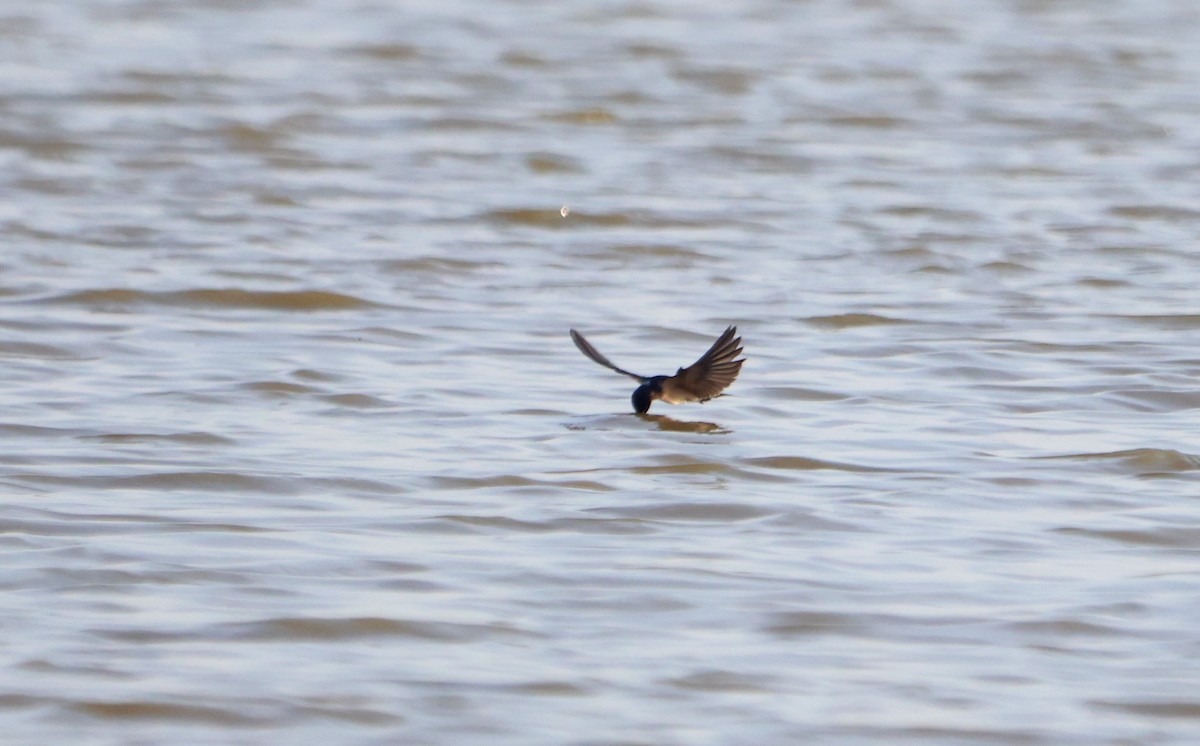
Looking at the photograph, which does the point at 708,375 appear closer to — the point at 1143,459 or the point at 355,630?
the point at 1143,459

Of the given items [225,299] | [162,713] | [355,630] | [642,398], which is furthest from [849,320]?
[162,713]

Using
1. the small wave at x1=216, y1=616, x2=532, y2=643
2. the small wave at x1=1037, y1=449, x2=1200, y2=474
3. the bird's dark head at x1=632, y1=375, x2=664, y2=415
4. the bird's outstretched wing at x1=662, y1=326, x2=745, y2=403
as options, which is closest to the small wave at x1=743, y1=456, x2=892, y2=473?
the bird's outstretched wing at x1=662, y1=326, x2=745, y2=403

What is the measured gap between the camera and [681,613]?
4.16 m

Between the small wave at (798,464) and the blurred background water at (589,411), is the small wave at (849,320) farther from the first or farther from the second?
the small wave at (798,464)

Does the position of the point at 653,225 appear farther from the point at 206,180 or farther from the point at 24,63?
the point at 24,63

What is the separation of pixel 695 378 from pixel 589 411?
0.50 m

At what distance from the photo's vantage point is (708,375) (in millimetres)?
5754

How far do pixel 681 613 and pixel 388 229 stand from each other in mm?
5484

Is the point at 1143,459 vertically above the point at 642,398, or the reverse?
the point at 642,398

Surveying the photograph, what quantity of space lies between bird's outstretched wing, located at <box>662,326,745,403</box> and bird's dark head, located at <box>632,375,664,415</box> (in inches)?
0.7

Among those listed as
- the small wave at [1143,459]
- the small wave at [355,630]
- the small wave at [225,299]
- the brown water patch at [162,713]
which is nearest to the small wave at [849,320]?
the small wave at [225,299]

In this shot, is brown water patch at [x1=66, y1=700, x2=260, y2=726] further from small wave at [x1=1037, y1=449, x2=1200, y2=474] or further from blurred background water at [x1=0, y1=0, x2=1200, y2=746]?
small wave at [x1=1037, y1=449, x2=1200, y2=474]

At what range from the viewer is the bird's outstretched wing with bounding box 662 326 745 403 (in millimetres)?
5703

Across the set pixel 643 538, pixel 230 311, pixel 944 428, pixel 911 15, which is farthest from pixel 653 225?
pixel 911 15
